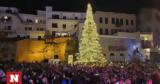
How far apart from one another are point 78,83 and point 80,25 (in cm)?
5453

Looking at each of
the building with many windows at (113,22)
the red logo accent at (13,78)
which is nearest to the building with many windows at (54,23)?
the building with many windows at (113,22)

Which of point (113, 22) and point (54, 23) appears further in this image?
point (54, 23)

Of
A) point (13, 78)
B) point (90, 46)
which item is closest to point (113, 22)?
point (90, 46)

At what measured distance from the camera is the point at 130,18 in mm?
82875

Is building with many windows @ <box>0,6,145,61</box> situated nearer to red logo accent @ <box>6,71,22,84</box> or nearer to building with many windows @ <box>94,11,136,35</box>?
building with many windows @ <box>94,11,136,35</box>

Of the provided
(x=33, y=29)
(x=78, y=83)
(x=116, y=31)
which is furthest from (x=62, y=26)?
(x=78, y=83)

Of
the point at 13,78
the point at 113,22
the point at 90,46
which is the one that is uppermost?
the point at 113,22

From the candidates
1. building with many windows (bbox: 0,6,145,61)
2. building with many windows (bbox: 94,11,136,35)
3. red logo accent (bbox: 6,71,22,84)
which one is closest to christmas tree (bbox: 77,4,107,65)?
building with many windows (bbox: 0,6,145,61)

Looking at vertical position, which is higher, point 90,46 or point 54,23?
point 54,23

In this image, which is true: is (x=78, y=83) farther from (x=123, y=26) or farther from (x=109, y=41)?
(x=123, y=26)

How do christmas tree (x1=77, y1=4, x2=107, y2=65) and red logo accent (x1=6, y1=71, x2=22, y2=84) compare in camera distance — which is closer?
red logo accent (x1=6, y1=71, x2=22, y2=84)

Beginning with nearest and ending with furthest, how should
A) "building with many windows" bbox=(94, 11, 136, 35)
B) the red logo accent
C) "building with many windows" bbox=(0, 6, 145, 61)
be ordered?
the red logo accent → "building with many windows" bbox=(94, 11, 136, 35) → "building with many windows" bbox=(0, 6, 145, 61)

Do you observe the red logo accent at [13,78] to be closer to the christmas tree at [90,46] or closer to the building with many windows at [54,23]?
the christmas tree at [90,46]

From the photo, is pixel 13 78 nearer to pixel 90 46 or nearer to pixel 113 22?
pixel 90 46
